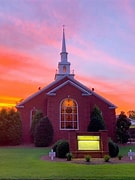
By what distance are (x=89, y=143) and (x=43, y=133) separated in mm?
10520

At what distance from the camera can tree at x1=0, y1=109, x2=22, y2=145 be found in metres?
28.2

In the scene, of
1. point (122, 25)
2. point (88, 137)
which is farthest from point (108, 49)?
point (88, 137)

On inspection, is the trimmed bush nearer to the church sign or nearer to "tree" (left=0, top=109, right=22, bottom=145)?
the church sign

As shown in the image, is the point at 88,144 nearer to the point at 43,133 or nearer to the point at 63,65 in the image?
the point at 43,133

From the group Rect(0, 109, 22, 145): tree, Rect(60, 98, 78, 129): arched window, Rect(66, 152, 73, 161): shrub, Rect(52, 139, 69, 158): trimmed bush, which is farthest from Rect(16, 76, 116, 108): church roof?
Rect(66, 152, 73, 161): shrub

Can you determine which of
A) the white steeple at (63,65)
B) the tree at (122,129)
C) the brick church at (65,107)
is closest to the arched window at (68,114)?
the brick church at (65,107)

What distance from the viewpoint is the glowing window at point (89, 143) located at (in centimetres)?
1758

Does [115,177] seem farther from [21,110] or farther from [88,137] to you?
[21,110]

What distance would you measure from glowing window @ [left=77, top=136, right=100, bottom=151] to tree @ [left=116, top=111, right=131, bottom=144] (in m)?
14.4

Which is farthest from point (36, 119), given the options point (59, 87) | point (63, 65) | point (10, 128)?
point (63, 65)

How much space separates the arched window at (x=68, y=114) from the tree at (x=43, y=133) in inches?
85.8

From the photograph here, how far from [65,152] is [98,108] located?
1467cm

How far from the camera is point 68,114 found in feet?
101

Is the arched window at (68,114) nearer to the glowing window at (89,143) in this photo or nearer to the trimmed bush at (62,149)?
the glowing window at (89,143)
